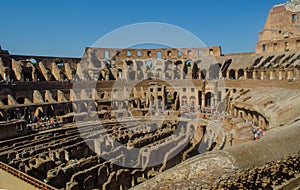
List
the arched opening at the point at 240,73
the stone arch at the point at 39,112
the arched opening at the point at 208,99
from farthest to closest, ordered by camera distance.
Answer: the arched opening at the point at 208,99, the arched opening at the point at 240,73, the stone arch at the point at 39,112

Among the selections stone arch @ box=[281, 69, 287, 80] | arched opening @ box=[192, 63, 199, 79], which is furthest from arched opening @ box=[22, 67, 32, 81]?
stone arch @ box=[281, 69, 287, 80]

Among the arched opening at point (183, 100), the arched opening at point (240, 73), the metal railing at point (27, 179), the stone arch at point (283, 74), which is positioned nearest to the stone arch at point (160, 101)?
the arched opening at point (183, 100)

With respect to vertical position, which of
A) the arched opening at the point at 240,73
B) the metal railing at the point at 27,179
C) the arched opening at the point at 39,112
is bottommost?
the metal railing at the point at 27,179

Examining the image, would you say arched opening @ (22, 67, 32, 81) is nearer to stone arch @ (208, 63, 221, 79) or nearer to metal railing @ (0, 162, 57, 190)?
metal railing @ (0, 162, 57, 190)

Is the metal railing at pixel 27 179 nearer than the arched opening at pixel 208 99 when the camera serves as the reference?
Yes

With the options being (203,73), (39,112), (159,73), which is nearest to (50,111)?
(39,112)

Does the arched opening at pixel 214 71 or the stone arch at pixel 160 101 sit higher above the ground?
the arched opening at pixel 214 71

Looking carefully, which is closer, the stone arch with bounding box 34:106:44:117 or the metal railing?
the metal railing

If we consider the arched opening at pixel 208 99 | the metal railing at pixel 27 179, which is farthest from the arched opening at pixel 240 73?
the metal railing at pixel 27 179

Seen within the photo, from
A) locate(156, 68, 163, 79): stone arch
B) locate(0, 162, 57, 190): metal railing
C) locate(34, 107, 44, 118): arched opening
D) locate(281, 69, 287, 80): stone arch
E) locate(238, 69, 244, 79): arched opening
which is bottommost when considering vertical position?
locate(0, 162, 57, 190): metal railing

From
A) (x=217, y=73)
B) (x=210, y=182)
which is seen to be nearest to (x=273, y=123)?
(x=210, y=182)

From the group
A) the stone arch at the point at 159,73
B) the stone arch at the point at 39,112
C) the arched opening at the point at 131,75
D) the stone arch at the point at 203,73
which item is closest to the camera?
the stone arch at the point at 39,112

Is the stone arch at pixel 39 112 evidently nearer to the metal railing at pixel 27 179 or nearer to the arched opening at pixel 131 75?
the metal railing at pixel 27 179

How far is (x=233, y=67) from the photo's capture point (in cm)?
3909
